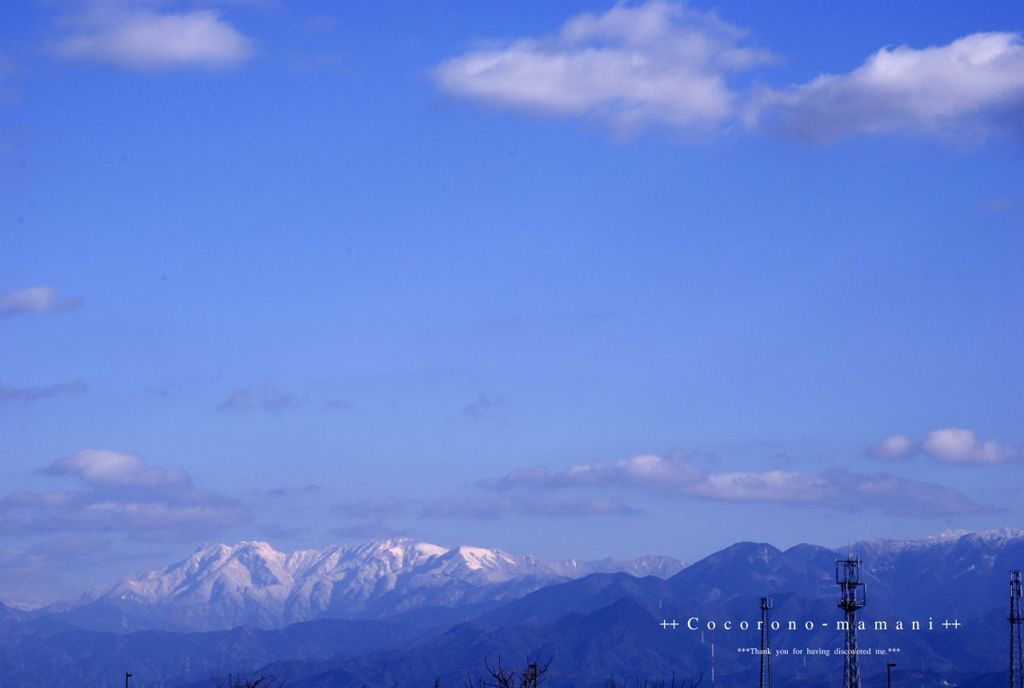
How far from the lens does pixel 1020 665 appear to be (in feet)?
323

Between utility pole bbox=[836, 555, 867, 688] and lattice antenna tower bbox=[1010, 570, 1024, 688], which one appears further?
lattice antenna tower bbox=[1010, 570, 1024, 688]

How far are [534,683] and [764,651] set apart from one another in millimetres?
54593

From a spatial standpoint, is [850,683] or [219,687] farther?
[850,683]

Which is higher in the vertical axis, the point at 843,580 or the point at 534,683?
the point at 843,580

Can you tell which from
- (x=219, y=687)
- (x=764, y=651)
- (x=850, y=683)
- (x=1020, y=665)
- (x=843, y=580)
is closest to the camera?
(x=219, y=687)

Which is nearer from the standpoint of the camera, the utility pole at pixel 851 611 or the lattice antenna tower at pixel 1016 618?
the utility pole at pixel 851 611

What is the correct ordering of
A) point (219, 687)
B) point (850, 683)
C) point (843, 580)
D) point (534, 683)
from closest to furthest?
point (534, 683)
point (219, 687)
point (850, 683)
point (843, 580)

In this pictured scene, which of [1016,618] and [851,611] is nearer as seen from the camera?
[851,611]

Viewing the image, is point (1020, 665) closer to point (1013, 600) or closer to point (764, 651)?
point (1013, 600)

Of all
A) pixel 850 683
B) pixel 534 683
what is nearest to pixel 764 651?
pixel 850 683

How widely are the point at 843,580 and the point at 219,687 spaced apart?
130ft

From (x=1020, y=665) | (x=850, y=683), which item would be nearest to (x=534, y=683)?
(x=850, y=683)

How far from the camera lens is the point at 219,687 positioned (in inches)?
2630

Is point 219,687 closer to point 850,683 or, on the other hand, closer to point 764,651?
point 850,683
